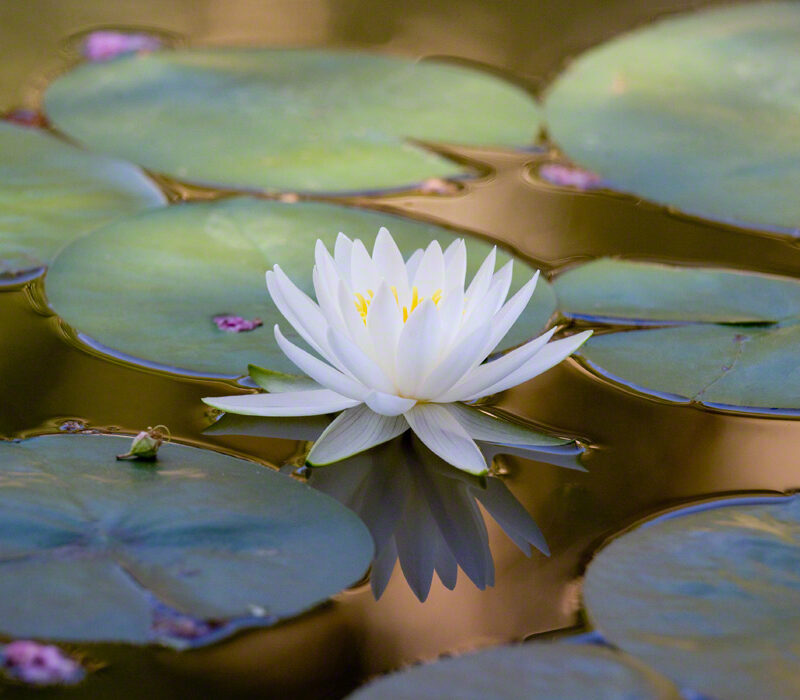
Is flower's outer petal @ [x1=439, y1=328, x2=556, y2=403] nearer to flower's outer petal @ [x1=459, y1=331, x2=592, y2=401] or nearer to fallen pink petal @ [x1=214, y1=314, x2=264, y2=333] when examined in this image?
flower's outer petal @ [x1=459, y1=331, x2=592, y2=401]

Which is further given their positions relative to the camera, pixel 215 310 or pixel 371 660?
pixel 215 310

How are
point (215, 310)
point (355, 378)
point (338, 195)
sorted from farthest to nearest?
point (338, 195)
point (215, 310)
point (355, 378)

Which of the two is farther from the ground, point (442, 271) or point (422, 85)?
point (422, 85)

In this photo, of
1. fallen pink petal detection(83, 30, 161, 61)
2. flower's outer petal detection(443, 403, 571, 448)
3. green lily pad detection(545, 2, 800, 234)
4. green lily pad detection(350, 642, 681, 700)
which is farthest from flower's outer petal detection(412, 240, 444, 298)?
fallen pink petal detection(83, 30, 161, 61)

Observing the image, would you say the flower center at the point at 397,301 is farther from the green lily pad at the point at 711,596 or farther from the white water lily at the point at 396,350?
the green lily pad at the point at 711,596

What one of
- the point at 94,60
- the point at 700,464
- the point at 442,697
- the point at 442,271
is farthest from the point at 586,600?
the point at 94,60

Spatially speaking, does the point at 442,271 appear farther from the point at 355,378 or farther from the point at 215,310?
the point at 215,310

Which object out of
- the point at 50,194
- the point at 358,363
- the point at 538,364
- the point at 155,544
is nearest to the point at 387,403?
the point at 358,363
